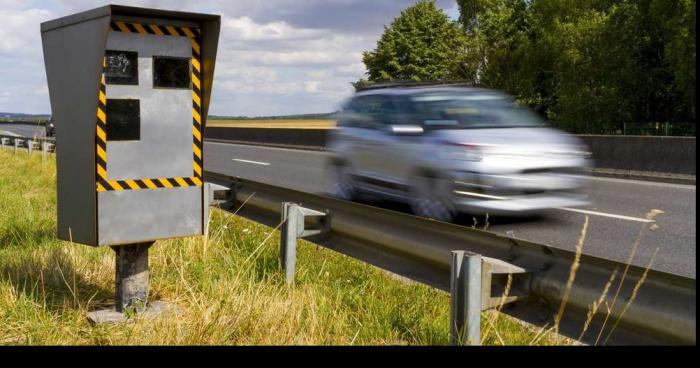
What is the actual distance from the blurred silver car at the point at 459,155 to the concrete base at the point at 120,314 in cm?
452

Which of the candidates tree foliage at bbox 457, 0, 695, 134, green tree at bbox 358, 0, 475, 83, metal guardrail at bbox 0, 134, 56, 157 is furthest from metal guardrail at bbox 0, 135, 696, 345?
green tree at bbox 358, 0, 475, 83

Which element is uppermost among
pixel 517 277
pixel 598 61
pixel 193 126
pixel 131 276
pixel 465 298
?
pixel 598 61

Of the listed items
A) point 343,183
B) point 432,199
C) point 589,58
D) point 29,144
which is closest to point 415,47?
point 589,58

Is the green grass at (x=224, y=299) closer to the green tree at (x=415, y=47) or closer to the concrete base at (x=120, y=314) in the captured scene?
the concrete base at (x=120, y=314)

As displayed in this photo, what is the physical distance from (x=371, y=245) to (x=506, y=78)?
5608cm

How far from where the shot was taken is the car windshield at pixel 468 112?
31.0 feet

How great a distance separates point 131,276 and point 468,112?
571 centimetres

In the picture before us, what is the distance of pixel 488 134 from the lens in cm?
906

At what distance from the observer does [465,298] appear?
373 centimetres

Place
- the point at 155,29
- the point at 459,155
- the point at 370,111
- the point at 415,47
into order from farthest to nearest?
the point at 415,47 → the point at 370,111 → the point at 459,155 → the point at 155,29

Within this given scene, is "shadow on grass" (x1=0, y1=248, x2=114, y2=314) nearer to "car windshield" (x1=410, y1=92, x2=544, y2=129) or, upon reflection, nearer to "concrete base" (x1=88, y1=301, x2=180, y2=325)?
"concrete base" (x1=88, y1=301, x2=180, y2=325)

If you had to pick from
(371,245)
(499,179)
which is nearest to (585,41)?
(499,179)

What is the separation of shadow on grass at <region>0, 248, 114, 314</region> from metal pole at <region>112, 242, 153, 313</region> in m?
0.21

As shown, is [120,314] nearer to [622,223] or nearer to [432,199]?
[432,199]
